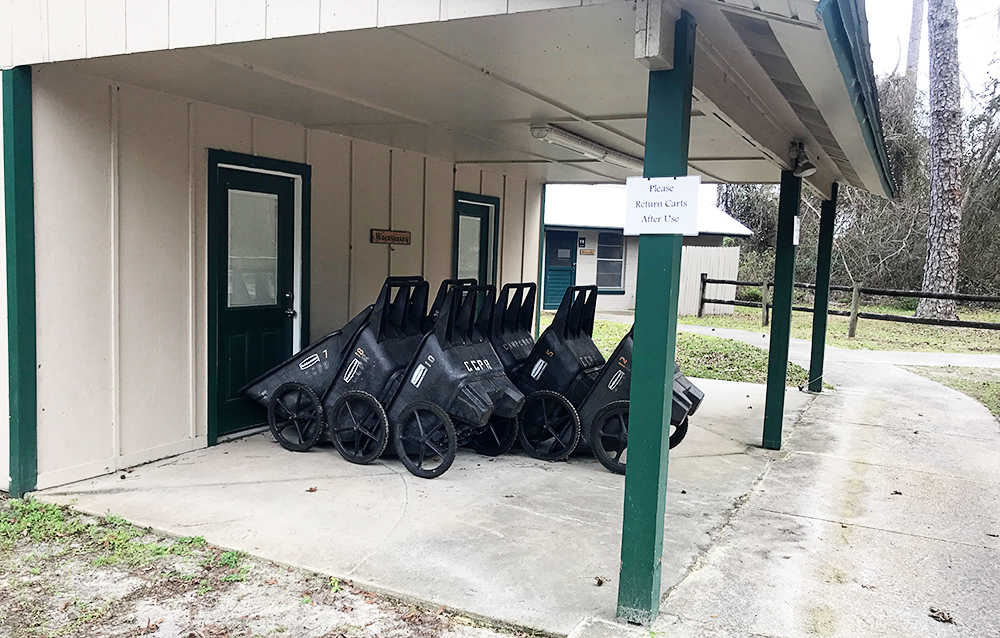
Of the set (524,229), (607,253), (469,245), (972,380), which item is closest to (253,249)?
(469,245)

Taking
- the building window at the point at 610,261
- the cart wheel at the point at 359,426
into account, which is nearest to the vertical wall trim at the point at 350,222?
the cart wheel at the point at 359,426

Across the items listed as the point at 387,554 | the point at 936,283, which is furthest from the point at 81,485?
the point at 936,283

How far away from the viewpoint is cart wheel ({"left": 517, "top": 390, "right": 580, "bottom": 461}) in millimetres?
5570

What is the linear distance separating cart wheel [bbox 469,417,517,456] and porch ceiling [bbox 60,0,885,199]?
7.50ft

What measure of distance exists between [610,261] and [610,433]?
1609 centimetres

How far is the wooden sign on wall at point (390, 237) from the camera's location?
7.30 metres

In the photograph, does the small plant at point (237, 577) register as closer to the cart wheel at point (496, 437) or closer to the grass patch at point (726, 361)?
the cart wheel at point (496, 437)

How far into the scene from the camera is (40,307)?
4.43 meters

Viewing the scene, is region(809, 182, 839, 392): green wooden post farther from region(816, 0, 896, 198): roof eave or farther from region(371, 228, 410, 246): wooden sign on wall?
region(371, 228, 410, 246): wooden sign on wall

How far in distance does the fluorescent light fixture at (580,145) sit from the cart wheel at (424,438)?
7.52ft

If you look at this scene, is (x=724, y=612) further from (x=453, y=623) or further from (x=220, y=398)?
(x=220, y=398)

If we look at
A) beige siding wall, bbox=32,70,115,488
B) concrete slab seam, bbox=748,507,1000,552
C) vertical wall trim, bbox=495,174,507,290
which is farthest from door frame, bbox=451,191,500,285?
concrete slab seam, bbox=748,507,1000,552

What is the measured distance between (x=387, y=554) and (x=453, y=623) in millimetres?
756

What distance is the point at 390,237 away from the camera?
24.6 feet
